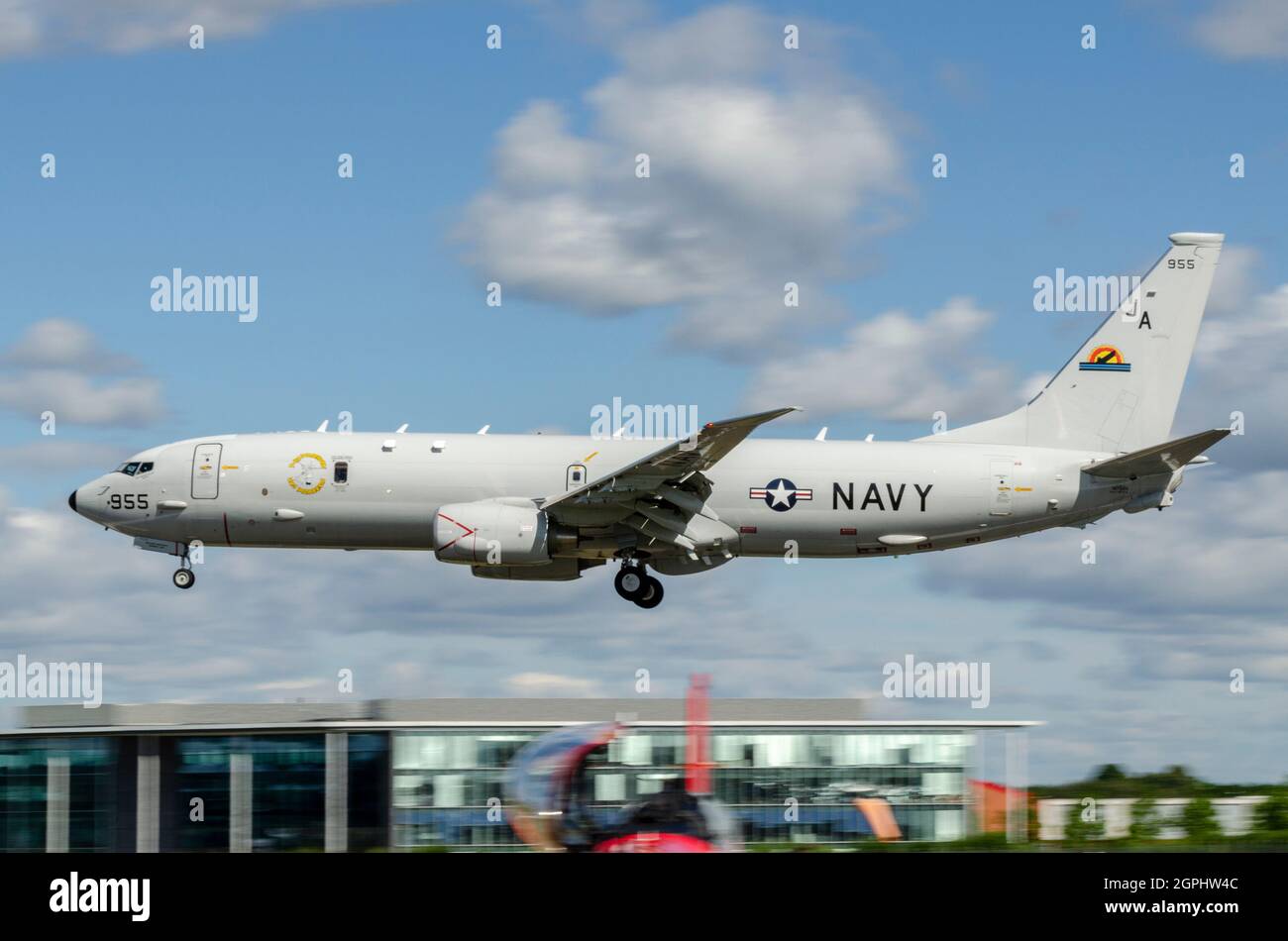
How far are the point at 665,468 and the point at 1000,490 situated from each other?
1054 centimetres

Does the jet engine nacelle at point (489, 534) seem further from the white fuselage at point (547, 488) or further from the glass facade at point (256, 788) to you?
the glass facade at point (256, 788)

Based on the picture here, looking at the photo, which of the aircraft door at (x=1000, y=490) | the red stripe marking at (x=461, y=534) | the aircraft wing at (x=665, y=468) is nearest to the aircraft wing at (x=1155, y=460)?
the aircraft door at (x=1000, y=490)

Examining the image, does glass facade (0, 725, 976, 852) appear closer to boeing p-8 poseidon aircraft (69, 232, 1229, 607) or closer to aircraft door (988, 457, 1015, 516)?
boeing p-8 poseidon aircraft (69, 232, 1229, 607)

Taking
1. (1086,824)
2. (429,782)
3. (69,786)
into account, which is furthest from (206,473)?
(1086,824)

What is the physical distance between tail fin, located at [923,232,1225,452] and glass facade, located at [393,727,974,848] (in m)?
11.5

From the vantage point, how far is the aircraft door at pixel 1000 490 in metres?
48.2

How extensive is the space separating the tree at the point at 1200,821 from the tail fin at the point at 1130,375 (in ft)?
41.8

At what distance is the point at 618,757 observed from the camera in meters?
52.1

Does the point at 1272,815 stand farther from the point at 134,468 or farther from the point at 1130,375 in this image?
the point at 134,468

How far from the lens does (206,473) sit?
4706cm
